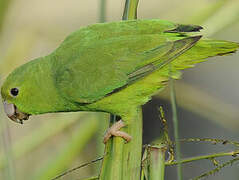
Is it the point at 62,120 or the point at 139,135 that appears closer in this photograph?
the point at 139,135

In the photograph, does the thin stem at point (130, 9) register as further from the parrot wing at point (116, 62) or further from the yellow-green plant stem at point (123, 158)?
the yellow-green plant stem at point (123, 158)

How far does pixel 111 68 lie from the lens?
4.79 ft

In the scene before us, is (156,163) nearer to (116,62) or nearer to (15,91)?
(116,62)

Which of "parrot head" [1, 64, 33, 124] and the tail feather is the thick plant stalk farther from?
"parrot head" [1, 64, 33, 124]

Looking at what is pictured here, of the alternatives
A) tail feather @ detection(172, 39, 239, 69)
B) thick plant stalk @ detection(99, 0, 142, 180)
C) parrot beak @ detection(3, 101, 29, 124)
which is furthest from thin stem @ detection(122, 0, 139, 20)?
parrot beak @ detection(3, 101, 29, 124)

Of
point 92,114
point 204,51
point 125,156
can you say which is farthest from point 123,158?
point 92,114

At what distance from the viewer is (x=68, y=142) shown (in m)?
1.81

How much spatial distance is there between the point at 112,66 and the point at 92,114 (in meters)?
0.50

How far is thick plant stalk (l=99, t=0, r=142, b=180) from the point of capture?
122 cm

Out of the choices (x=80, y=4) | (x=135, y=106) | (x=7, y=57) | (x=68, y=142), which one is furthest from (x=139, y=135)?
(x=80, y=4)

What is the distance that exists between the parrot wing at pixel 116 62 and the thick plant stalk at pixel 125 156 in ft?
0.39

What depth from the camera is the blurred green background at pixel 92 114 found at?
1826 millimetres

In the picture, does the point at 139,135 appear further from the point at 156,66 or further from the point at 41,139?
the point at 41,139

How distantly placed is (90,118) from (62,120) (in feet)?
0.38
